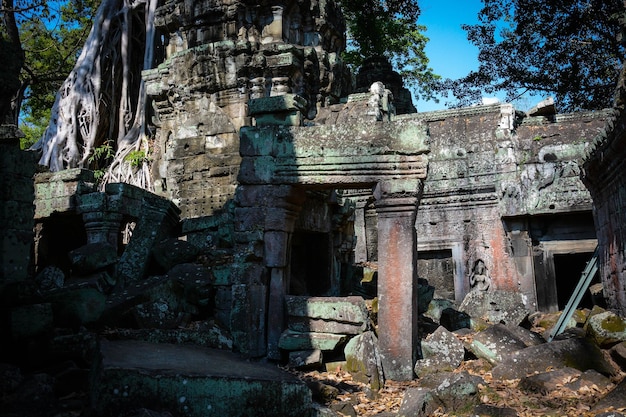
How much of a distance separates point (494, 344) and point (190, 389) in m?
3.82

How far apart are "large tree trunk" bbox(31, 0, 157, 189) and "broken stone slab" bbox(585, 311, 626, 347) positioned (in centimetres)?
1086

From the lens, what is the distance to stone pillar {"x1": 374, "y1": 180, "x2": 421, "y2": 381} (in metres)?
5.92

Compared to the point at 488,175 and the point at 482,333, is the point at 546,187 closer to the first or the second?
the point at 488,175

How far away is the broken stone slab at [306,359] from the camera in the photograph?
5.92 metres

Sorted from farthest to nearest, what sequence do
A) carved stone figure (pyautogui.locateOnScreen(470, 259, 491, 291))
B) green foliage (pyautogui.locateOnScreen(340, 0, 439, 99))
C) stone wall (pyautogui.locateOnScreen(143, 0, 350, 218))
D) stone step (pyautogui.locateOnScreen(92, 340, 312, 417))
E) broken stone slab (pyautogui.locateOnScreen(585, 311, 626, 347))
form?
1. green foliage (pyautogui.locateOnScreen(340, 0, 439, 99))
2. carved stone figure (pyautogui.locateOnScreen(470, 259, 491, 291))
3. stone wall (pyautogui.locateOnScreen(143, 0, 350, 218))
4. broken stone slab (pyautogui.locateOnScreen(585, 311, 626, 347))
5. stone step (pyautogui.locateOnScreen(92, 340, 312, 417))

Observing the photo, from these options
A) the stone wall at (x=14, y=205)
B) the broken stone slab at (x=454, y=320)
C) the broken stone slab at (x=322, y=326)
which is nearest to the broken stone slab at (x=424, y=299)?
the broken stone slab at (x=454, y=320)

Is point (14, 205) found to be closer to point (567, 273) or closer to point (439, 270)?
point (439, 270)

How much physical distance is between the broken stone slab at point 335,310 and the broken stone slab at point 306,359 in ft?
1.35

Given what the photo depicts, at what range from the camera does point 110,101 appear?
658 inches

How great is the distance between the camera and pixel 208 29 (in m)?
11.4

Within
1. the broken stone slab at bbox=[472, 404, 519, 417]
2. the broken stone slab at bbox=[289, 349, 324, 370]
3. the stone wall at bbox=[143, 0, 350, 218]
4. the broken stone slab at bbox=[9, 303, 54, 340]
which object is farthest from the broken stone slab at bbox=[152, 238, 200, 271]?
the broken stone slab at bbox=[472, 404, 519, 417]

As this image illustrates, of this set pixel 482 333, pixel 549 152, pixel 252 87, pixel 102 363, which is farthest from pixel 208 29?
pixel 102 363

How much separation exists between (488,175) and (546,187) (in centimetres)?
121

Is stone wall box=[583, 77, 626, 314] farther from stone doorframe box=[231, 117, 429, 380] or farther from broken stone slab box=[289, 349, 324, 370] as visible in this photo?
broken stone slab box=[289, 349, 324, 370]
